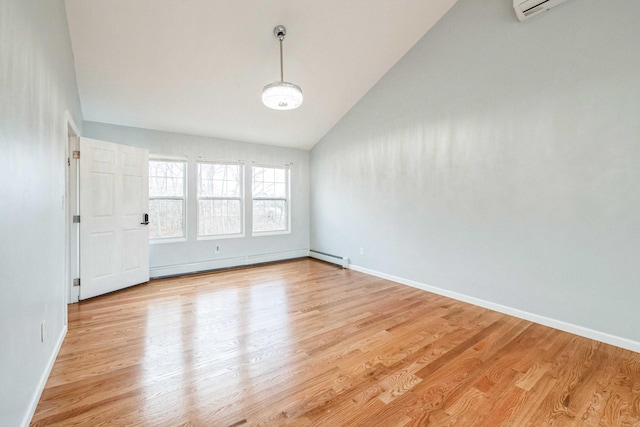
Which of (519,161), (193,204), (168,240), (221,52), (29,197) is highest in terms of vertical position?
(221,52)

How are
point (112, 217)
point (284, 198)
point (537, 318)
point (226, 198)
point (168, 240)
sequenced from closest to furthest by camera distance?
point (537, 318) → point (112, 217) → point (168, 240) → point (226, 198) → point (284, 198)

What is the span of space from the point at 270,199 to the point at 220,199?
3.37 ft

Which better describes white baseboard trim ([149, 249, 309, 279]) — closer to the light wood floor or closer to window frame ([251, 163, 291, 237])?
window frame ([251, 163, 291, 237])

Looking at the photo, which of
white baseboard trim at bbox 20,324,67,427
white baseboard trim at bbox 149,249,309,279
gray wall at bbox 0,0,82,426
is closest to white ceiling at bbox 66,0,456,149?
gray wall at bbox 0,0,82,426

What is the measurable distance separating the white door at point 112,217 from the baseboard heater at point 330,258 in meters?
3.15

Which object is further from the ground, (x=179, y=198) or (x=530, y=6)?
(x=530, y=6)

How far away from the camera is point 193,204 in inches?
193

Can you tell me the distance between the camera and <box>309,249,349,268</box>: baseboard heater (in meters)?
5.23

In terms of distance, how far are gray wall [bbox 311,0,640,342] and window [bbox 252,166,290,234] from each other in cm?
219

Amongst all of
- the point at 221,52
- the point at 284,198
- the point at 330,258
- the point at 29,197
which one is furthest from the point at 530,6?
the point at 284,198

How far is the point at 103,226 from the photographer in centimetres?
371

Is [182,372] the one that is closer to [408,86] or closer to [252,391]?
[252,391]

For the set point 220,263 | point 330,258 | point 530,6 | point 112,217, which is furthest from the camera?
point 330,258

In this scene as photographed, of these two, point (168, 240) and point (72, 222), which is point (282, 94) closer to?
point (72, 222)
